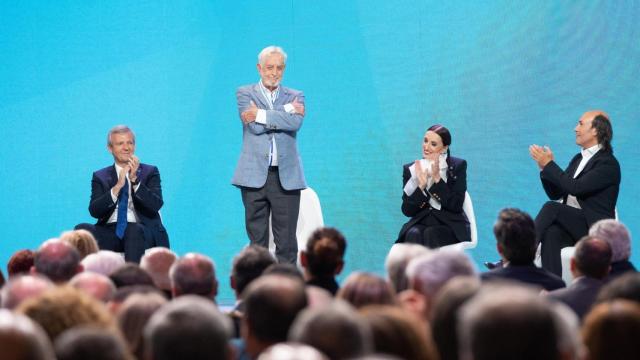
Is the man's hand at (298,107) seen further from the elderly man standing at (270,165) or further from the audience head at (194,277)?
the audience head at (194,277)

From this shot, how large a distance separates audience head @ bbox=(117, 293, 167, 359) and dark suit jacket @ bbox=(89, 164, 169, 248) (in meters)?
3.41

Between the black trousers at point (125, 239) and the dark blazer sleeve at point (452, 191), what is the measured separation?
1681 millimetres

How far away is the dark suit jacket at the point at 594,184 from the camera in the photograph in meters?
5.80

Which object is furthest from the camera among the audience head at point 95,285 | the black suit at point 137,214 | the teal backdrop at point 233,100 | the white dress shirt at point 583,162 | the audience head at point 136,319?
the teal backdrop at point 233,100

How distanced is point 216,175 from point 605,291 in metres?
5.17

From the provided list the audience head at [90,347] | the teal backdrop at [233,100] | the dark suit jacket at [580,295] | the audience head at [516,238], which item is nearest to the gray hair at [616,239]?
the audience head at [516,238]

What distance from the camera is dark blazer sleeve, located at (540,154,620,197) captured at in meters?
5.80

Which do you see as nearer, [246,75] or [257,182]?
[257,182]

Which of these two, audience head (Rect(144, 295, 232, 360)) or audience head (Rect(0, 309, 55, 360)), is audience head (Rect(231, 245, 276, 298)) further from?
audience head (Rect(0, 309, 55, 360))

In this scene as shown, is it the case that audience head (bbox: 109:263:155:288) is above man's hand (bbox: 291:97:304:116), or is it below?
below

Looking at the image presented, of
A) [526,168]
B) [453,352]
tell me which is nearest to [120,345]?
[453,352]

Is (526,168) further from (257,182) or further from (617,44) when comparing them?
(257,182)

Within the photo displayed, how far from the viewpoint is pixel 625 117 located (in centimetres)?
730

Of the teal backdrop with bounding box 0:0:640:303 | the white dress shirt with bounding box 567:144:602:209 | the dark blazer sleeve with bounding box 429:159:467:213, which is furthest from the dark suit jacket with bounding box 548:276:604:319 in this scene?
the teal backdrop with bounding box 0:0:640:303
